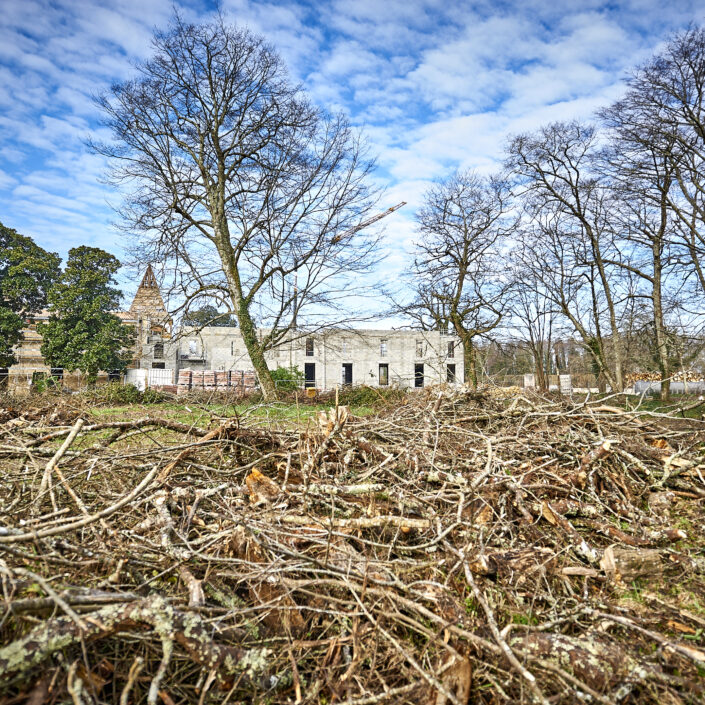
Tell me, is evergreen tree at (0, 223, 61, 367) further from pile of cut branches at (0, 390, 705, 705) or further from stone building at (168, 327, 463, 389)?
pile of cut branches at (0, 390, 705, 705)

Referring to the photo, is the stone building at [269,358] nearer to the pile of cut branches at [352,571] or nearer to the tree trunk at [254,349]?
the tree trunk at [254,349]

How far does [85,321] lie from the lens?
31.1m

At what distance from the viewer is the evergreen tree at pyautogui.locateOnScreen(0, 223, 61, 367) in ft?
99.3

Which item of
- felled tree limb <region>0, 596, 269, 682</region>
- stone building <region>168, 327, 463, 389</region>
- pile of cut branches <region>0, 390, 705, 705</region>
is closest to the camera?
felled tree limb <region>0, 596, 269, 682</region>

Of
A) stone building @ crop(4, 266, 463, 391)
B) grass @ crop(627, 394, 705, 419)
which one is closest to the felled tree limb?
grass @ crop(627, 394, 705, 419)

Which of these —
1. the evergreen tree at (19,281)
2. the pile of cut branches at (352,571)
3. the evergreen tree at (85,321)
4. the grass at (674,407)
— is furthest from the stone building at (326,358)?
the pile of cut branches at (352,571)

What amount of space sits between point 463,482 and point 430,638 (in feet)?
4.88

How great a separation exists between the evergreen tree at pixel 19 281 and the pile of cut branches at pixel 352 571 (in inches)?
1279

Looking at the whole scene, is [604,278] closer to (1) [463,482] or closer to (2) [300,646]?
(1) [463,482]

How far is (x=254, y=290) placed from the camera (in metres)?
16.6

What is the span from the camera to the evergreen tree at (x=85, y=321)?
30.3m

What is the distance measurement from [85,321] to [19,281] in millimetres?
5326

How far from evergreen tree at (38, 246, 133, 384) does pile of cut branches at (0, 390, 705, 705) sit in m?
30.2

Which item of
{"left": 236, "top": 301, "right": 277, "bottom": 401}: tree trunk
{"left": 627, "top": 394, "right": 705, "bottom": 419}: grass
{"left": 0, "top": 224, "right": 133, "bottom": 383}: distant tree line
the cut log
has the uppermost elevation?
{"left": 0, "top": 224, "right": 133, "bottom": 383}: distant tree line
